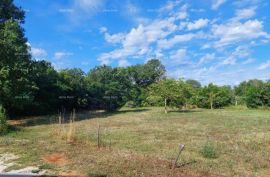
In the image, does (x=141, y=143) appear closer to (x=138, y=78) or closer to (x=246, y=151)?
(x=246, y=151)

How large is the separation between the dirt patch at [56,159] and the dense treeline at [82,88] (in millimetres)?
8037

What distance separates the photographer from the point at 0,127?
18047 millimetres

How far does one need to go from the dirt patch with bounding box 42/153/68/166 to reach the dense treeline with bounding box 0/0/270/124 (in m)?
8.04

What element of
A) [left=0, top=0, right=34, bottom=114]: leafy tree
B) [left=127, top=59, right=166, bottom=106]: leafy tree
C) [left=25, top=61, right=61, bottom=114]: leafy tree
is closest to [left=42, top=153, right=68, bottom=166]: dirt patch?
[left=0, top=0, right=34, bottom=114]: leafy tree

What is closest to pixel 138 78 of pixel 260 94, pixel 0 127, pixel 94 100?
pixel 94 100

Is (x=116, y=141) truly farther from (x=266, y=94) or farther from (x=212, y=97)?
(x=212, y=97)

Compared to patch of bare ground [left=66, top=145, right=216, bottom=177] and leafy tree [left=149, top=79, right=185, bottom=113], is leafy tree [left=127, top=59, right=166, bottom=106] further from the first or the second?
patch of bare ground [left=66, top=145, right=216, bottom=177]

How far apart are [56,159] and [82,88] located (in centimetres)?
3778

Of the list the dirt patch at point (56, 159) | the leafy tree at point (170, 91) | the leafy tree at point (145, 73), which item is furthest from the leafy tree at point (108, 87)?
the dirt patch at point (56, 159)

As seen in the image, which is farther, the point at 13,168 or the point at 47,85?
the point at 47,85

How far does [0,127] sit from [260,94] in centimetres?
3423

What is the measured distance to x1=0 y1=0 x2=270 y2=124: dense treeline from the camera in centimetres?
2397

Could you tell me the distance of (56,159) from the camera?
11055 millimetres

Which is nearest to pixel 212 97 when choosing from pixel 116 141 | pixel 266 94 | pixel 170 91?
pixel 266 94
